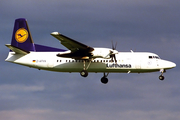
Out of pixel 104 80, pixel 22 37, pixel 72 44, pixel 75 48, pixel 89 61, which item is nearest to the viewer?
pixel 72 44

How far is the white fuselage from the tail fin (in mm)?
1955

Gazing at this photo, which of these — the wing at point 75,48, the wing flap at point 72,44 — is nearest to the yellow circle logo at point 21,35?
the wing at point 75,48

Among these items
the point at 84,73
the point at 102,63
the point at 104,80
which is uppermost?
the point at 102,63

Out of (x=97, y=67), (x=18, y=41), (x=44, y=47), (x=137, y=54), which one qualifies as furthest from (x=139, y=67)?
(x=18, y=41)

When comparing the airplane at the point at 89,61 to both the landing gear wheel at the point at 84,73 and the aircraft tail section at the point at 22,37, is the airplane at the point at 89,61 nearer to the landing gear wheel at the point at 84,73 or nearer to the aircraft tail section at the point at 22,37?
the landing gear wheel at the point at 84,73

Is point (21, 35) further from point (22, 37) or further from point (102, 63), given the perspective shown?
point (102, 63)

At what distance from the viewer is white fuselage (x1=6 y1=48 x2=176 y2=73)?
133 feet

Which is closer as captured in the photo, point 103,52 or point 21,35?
point 103,52

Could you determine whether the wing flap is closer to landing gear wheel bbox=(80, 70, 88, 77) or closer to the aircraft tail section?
landing gear wheel bbox=(80, 70, 88, 77)

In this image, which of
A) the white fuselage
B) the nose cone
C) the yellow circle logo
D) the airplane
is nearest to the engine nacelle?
the airplane

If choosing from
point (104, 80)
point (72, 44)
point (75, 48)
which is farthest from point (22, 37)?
point (104, 80)

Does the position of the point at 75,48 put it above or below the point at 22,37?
below

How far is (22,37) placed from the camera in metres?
43.7

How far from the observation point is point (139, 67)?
40750mm
